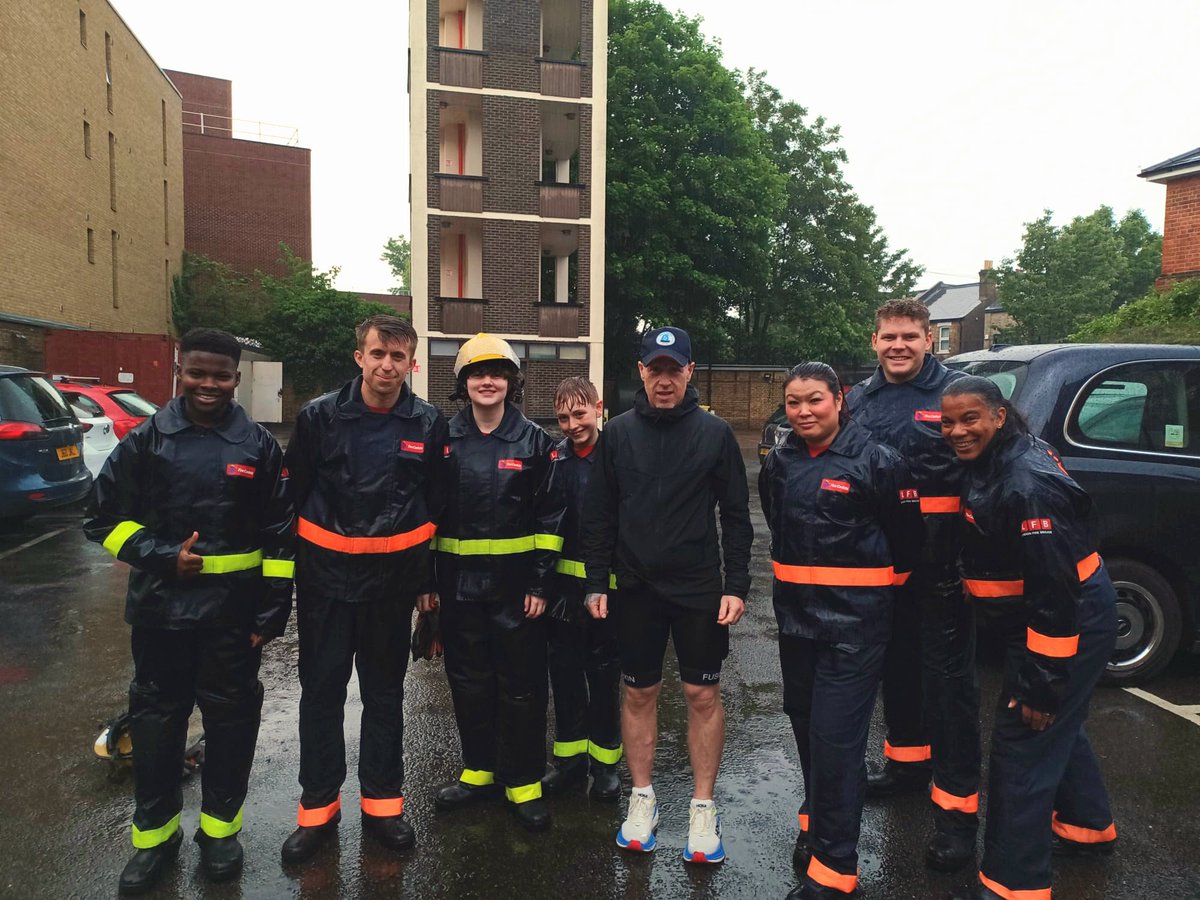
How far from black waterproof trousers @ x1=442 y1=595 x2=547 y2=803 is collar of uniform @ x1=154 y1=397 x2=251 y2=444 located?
1.06 metres

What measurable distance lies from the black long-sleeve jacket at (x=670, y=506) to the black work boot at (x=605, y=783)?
944 millimetres

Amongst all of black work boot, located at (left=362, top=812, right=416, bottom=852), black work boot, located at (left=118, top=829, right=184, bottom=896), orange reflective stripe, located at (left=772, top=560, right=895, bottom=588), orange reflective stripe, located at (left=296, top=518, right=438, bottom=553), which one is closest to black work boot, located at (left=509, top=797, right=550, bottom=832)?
black work boot, located at (left=362, top=812, right=416, bottom=852)

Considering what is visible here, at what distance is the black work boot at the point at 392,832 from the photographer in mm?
3139

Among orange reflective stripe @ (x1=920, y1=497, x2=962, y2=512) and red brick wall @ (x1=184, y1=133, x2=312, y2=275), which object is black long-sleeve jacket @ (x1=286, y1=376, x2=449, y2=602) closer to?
orange reflective stripe @ (x1=920, y1=497, x2=962, y2=512)

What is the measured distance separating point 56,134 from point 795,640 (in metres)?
24.5

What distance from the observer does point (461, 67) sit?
879 inches

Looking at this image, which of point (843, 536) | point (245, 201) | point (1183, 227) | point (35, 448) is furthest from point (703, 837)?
point (245, 201)

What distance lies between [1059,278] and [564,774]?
4633 cm

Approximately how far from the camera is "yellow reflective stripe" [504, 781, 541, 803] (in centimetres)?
338

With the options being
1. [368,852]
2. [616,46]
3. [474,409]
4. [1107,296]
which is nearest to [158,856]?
[368,852]

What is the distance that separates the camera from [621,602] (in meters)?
3.25

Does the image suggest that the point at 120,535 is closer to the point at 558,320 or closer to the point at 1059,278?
the point at 558,320

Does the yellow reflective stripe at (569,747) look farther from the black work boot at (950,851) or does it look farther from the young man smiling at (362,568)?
the black work boot at (950,851)

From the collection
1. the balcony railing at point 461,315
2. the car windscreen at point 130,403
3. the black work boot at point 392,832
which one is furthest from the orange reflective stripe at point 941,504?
the balcony railing at point 461,315
